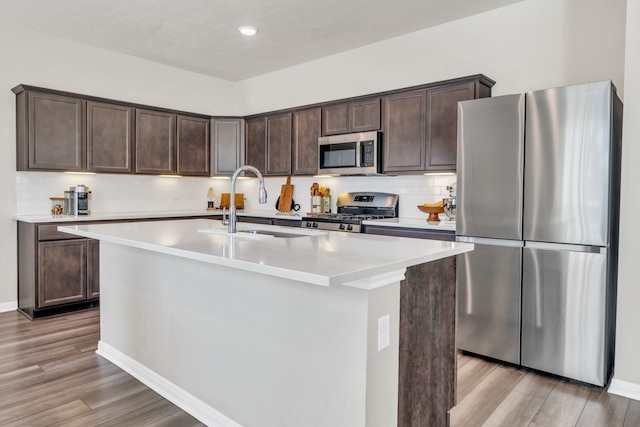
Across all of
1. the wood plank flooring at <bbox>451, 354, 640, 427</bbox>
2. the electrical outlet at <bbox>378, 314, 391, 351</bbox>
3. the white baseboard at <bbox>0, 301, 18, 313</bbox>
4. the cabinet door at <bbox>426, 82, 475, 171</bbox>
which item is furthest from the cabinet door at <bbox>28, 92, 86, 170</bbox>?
the wood plank flooring at <bbox>451, 354, 640, 427</bbox>

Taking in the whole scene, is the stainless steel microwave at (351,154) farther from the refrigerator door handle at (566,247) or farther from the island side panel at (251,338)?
the island side panel at (251,338)

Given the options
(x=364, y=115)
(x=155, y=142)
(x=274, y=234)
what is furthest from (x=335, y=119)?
(x=274, y=234)

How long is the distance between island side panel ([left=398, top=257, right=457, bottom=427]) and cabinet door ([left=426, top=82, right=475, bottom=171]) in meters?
1.82

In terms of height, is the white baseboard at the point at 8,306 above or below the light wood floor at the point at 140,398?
above

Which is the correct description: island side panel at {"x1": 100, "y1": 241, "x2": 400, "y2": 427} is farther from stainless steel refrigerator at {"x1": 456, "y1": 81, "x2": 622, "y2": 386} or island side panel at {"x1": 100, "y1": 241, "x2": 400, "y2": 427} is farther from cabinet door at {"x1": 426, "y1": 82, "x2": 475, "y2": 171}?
cabinet door at {"x1": 426, "y1": 82, "x2": 475, "y2": 171}

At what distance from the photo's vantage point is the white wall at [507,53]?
3.25 m

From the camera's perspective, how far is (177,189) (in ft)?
18.5

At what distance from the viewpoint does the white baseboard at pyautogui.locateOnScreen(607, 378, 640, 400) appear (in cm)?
249

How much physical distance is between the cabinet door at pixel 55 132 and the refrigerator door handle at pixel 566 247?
4256mm

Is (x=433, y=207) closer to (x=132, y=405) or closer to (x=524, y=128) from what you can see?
(x=524, y=128)

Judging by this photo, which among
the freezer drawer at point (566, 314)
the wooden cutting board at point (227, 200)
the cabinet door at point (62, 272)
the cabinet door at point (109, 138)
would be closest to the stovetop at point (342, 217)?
the freezer drawer at point (566, 314)

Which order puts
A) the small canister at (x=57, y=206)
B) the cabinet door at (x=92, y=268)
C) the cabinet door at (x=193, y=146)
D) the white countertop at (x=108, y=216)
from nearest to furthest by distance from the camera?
1. the white countertop at (x=108, y=216)
2. the cabinet door at (x=92, y=268)
3. the small canister at (x=57, y=206)
4. the cabinet door at (x=193, y=146)

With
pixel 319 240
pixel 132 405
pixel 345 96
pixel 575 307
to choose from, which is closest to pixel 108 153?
pixel 345 96

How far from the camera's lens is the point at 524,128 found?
281 cm
